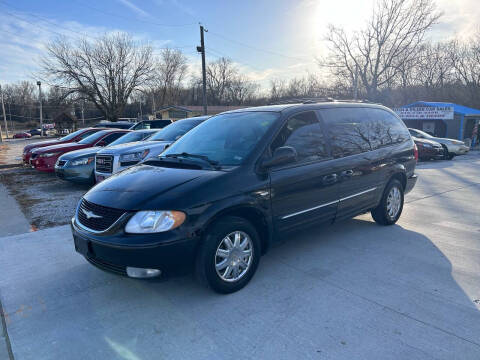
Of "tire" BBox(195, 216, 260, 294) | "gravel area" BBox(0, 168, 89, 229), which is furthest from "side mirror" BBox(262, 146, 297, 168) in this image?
"gravel area" BBox(0, 168, 89, 229)

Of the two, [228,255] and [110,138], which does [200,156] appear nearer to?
[228,255]

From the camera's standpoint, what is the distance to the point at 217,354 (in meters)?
2.38

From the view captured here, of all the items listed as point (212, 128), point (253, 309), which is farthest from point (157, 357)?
point (212, 128)

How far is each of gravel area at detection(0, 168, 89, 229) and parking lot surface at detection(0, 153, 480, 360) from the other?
1.47 meters

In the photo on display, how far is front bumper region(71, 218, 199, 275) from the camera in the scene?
2.69m

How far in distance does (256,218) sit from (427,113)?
2402 cm

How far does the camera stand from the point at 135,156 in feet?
23.5

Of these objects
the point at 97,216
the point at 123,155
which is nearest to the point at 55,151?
the point at 123,155

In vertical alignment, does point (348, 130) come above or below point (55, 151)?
above

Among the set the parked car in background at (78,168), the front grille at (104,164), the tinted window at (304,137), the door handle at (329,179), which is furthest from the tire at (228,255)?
the parked car in background at (78,168)

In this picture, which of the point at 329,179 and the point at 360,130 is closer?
the point at 329,179

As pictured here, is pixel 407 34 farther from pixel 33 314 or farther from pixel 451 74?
pixel 33 314

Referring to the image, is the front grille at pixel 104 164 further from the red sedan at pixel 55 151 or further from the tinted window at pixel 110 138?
the tinted window at pixel 110 138

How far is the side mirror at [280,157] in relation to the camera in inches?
130
